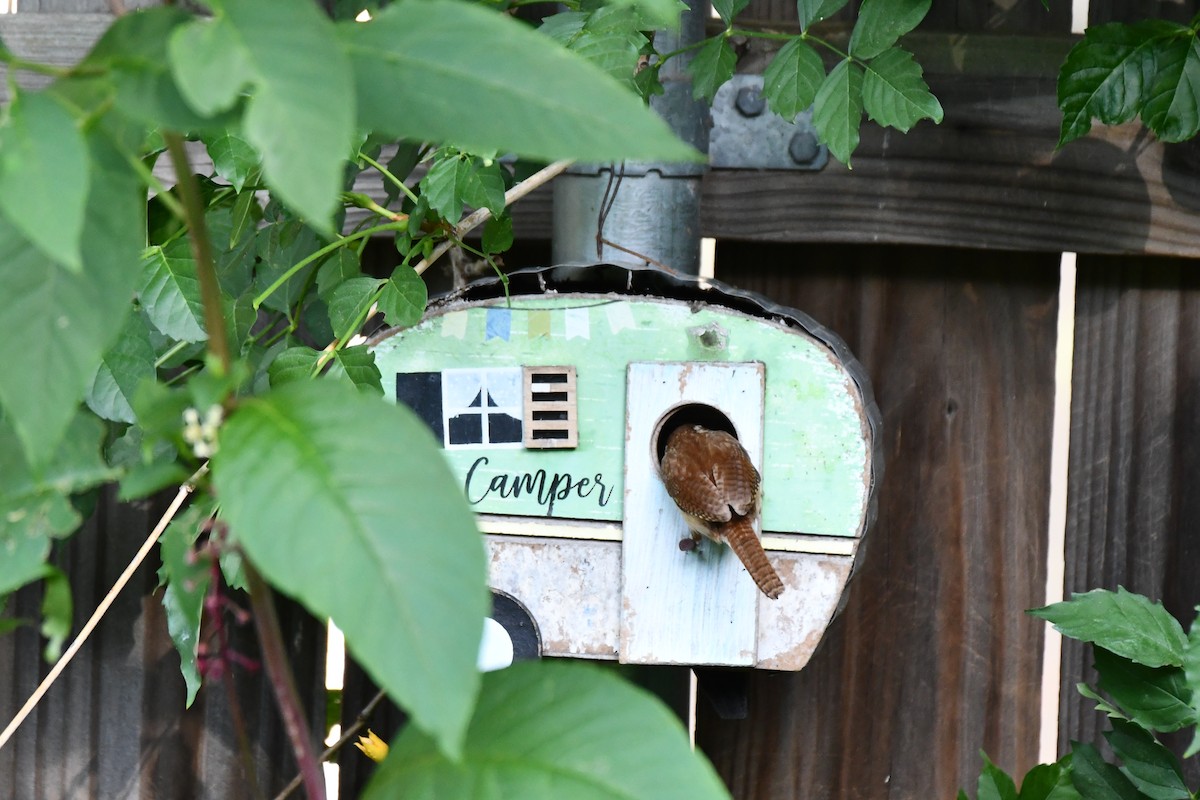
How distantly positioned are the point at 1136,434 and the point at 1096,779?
0.54 m

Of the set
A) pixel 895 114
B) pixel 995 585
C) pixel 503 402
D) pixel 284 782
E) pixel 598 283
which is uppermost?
pixel 895 114

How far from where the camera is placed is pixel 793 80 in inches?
44.4

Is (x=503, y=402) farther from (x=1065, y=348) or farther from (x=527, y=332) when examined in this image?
(x=1065, y=348)

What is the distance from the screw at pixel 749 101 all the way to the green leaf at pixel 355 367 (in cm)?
57

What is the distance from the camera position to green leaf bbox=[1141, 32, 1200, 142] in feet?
3.87

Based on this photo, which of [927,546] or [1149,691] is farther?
Result: [927,546]

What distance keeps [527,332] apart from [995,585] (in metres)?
0.74

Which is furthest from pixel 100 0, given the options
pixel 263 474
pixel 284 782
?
pixel 263 474

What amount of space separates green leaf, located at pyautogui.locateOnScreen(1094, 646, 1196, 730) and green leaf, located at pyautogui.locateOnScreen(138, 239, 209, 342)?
2.94 ft

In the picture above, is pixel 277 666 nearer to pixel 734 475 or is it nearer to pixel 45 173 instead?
pixel 45 173

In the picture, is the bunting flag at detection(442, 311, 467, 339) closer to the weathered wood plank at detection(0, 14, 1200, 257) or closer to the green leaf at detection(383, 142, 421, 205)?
the green leaf at detection(383, 142, 421, 205)

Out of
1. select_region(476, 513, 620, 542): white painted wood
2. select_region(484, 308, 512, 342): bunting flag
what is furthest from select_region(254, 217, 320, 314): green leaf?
select_region(476, 513, 620, 542): white painted wood

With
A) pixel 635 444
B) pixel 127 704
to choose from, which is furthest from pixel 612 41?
pixel 127 704

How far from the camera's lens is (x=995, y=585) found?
1467 mm
